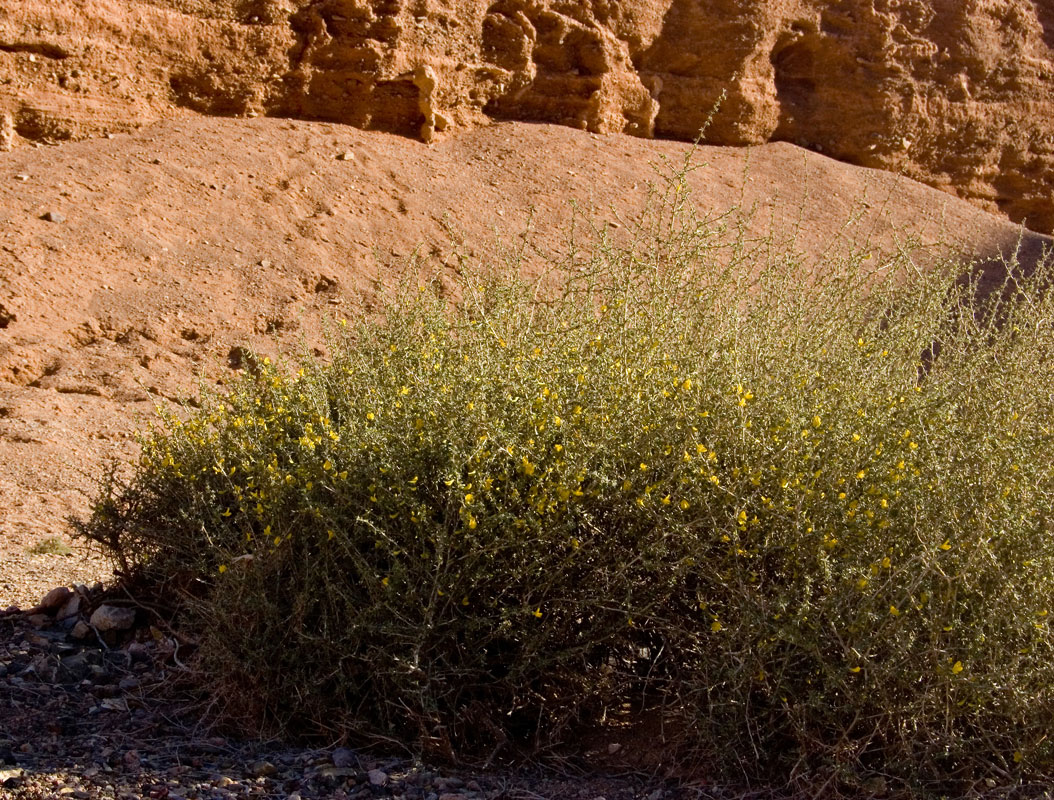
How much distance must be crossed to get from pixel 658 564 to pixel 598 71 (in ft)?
40.5

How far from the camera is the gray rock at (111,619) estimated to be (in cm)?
441

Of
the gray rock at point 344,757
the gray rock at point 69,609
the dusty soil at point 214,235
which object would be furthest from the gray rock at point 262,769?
the dusty soil at point 214,235

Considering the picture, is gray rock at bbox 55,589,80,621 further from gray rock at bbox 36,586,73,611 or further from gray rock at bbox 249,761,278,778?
gray rock at bbox 249,761,278,778

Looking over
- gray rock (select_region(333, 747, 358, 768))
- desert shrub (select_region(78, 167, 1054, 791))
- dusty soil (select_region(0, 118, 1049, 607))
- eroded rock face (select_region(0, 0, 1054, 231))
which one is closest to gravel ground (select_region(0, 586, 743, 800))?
gray rock (select_region(333, 747, 358, 768))

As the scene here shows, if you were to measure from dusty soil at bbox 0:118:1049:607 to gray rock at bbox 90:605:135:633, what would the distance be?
113cm

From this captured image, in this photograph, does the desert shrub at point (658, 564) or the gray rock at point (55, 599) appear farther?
the gray rock at point (55, 599)

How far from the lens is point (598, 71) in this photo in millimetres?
14984

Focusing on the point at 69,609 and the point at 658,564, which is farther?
the point at 69,609

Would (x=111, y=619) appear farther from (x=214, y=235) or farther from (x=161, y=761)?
(x=214, y=235)

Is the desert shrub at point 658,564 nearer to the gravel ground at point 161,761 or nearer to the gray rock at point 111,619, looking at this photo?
the gravel ground at point 161,761

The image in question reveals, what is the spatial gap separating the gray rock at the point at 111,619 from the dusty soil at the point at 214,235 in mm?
1131

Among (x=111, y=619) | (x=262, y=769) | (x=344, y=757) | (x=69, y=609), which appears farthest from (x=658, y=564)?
(x=69, y=609)

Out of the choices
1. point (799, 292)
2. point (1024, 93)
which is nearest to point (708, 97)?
point (1024, 93)

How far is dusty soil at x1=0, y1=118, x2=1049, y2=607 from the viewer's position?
26.2ft
